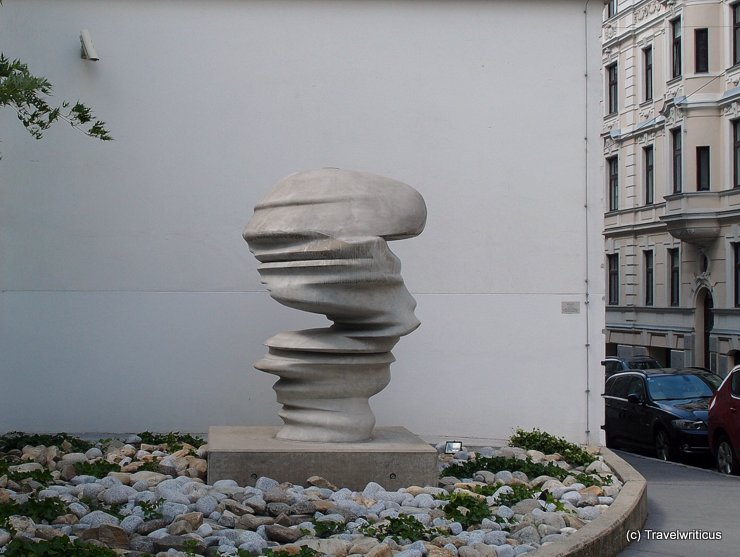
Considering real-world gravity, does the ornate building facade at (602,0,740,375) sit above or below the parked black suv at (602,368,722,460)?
above

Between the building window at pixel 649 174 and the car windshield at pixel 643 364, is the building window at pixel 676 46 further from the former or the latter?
the car windshield at pixel 643 364

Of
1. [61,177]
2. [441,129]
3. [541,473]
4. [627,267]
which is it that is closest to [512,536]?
[541,473]

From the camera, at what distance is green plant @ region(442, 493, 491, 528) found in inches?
315

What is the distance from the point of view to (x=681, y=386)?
58.4 ft

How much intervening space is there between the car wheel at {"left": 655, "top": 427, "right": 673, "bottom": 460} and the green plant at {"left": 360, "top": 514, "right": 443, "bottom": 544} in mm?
9800

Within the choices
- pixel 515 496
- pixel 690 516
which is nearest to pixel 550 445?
pixel 690 516

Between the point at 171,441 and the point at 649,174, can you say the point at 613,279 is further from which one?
the point at 171,441

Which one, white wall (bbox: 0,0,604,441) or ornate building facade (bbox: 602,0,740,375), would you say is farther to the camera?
ornate building facade (bbox: 602,0,740,375)

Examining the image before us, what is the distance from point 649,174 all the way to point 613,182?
3042 mm

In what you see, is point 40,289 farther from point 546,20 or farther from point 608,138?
point 608,138

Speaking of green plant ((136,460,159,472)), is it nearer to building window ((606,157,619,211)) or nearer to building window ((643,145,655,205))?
building window ((643,145,655,205))

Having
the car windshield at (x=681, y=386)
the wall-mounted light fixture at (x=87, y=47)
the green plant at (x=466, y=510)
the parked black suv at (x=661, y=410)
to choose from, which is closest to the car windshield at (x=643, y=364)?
the parked black suv at (x=661, y=410)

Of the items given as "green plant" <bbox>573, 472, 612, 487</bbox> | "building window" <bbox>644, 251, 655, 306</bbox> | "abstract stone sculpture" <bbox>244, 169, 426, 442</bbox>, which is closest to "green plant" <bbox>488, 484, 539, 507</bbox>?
"green plant" <bbox>573, 472, 612, 487</bbox>

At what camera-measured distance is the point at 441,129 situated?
13.7 metres
